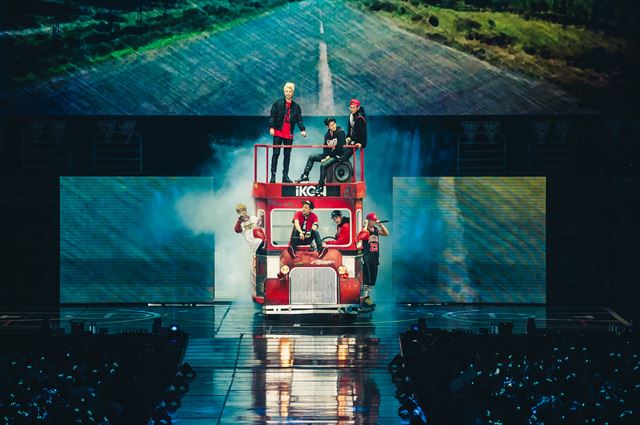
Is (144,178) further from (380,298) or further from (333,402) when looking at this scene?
(333,402)

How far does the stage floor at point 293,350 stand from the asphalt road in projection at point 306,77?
4.05 metres

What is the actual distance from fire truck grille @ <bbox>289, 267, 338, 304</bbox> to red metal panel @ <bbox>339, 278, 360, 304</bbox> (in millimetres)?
133

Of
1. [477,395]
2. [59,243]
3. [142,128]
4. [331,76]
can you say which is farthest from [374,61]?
[477,395]

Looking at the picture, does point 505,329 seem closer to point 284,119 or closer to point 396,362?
point 396,362

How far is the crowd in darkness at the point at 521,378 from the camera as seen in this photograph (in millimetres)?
16109

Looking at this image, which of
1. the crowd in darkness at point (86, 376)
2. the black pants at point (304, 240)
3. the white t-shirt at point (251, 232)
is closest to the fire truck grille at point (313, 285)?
the black pants at point (304, 240)

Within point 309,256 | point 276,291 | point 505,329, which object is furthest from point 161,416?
point 309,256

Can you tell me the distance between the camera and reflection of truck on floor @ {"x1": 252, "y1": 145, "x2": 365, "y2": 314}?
25.3 meters

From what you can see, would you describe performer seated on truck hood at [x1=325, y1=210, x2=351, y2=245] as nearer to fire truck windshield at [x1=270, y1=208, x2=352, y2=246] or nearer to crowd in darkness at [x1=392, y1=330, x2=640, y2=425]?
Result: fire truck windshield at [x1=270, y1=208, x2=352, y2=246]

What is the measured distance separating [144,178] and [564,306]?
9116 millimetres

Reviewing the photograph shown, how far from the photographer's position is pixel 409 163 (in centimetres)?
2994

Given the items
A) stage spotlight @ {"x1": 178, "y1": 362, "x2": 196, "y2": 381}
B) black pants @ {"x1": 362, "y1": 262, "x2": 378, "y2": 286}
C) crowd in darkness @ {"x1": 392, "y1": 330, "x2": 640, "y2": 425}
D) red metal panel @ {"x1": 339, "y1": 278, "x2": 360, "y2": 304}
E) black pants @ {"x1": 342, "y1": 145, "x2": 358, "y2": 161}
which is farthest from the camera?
Result: black pants @ {"x1": 362, "y1": 262, "x2": 378, "y2": 286}

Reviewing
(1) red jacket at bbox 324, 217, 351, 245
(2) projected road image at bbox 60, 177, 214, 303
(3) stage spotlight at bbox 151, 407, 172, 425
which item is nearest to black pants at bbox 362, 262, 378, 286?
(1) red jacket at bbox 324, 217, 351, 245

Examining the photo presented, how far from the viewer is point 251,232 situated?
87.2 ft
